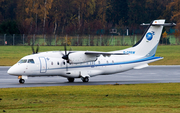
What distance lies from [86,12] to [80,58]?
7382cm

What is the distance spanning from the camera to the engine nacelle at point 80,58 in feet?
87.1

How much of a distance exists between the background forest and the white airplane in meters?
62.7

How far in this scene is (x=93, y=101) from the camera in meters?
16.3

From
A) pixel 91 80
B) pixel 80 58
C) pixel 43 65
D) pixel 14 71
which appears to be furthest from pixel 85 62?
pixel 14 71

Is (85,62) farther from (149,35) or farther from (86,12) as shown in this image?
(86,12)

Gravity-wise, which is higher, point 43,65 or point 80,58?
point 80,58

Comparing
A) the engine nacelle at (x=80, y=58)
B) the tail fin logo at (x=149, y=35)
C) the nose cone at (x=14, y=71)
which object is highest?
the tail fin logo at (x=149, y=35)

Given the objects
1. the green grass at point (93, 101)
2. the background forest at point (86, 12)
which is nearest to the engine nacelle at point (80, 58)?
the green grass at point (93, 101)

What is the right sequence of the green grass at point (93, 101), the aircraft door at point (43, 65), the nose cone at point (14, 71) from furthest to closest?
the aircraft door at point (43, 65) < the nose cone at point (14, 71) < the green grass at point (93, 101)

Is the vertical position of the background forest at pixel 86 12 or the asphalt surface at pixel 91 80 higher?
the background forest at pixel 86 12

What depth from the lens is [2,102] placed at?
51.6ft

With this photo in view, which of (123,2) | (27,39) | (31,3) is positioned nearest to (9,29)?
(27,39)

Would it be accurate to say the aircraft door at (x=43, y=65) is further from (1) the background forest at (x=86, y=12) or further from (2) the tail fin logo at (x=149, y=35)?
(1) the background forest at (x=86, y=12)

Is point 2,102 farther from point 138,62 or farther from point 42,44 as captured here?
point 42,44
